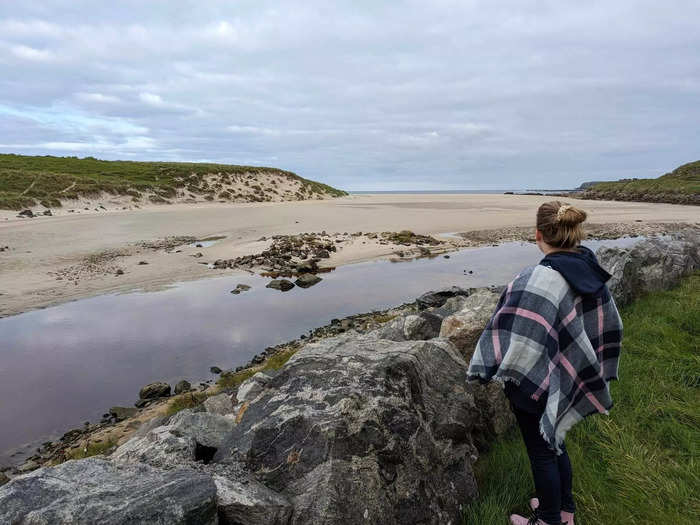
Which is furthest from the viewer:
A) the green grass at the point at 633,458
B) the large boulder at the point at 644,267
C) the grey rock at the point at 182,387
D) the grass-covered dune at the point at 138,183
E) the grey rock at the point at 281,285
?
the grass-covered dune at the point at 138,183

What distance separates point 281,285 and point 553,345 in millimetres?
15252

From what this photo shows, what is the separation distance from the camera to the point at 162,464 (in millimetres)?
3988

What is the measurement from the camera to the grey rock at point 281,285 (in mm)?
17656

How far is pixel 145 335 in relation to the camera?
12523 millimetres

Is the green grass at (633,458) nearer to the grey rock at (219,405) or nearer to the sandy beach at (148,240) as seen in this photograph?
the grey rock at (219,405)

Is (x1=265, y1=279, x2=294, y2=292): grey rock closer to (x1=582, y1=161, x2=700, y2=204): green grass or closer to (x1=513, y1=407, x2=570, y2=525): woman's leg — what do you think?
(x1=513, y1=407, x2=570, y2=525): woman's leg

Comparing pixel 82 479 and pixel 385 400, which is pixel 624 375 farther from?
pixel 82 479

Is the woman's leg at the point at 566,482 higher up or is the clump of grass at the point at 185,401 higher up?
the woman's leg at the point at 566,482

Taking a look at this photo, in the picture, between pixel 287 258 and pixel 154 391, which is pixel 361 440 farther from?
pixel 287 258

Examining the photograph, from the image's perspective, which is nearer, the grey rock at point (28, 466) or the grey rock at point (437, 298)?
the grey rock at point (28, 466)

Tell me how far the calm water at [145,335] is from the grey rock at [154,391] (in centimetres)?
32

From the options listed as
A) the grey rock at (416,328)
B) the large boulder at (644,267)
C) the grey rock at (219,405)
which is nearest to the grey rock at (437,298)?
the large boulder at (644,267)

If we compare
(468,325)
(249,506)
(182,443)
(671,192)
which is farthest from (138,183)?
(671,192)

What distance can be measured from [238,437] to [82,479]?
1.17 metres
